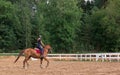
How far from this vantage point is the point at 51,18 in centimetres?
7162

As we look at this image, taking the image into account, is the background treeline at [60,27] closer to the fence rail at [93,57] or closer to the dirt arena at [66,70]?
the fence rail at [93,57]

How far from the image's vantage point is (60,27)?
7050cm

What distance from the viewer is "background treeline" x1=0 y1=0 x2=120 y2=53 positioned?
67.6 metres

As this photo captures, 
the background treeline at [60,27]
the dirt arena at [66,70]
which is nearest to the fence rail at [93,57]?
the dirt arena at [66,70]

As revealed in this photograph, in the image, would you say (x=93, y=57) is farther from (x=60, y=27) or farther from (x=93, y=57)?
(x=60, y=27)

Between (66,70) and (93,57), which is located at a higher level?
(66,70)

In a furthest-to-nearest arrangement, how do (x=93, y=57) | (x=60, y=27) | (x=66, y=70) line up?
(x=60, y=27), (x=93, y=57), (x=66, y=70)

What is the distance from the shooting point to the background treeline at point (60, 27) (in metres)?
67.6

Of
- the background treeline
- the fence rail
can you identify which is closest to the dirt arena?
the fence rail

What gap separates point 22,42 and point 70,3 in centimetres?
1186

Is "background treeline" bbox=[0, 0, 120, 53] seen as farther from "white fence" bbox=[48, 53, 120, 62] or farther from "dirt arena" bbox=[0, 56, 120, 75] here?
"dirt arena" bbox=[0, 56, 120, 75]

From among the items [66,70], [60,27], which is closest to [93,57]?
[66,70]

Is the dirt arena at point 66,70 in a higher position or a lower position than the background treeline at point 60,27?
higher

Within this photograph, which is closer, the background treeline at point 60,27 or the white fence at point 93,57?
the white fence at point 93,57
